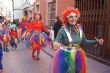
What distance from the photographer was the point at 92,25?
15.0m

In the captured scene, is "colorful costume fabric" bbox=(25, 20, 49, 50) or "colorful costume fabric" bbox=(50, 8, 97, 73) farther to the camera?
"colorful costume fabric" bbox=(25, 20, 49, 50)

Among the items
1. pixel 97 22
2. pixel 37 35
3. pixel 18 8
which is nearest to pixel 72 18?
pixel 37 35

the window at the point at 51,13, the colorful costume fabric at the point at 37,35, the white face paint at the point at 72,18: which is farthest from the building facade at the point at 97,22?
the window at the point at 51,13

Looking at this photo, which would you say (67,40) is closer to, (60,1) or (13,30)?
(13,30)

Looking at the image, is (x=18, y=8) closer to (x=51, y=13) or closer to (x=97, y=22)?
(x=51, y=13)

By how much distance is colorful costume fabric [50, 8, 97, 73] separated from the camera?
6.27m

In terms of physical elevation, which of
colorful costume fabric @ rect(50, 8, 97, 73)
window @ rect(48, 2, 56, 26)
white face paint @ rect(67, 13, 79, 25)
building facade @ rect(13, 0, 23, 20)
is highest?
building facade @ rect(13, 0, 23, 20)

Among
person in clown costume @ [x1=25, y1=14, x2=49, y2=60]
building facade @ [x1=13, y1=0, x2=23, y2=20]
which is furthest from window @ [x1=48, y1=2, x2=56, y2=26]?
building facade @ [x1=13, y1=0, x2=23, y2=20]

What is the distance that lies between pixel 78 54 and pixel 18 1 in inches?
1992

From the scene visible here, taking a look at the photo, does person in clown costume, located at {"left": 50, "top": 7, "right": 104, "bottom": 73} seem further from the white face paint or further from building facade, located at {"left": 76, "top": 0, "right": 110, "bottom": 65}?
building facade, located at {"left": 76, "top": 0, "right": 110, "bottom": 65}

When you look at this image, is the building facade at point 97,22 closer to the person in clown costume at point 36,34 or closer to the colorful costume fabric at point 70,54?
the person in clown costume at point 36,34

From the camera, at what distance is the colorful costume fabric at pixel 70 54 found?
627 cm

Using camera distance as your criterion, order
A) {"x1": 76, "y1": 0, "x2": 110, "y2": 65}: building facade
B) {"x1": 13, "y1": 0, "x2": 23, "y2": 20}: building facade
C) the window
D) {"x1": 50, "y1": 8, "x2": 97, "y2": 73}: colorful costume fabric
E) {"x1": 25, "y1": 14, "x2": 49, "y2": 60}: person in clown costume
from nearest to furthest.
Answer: {"x1": 50, "y1": 8, "x2": 97, "y2": 73}: colorful costume fabric, {"x1": 76, "y1": 0, "x2": 110, "y2": 65}: building facade, {"x1": 25, "y1": 14, "x2": 49, "y2": 60}: person in clown costume, the window, {"x1": 13, "y1": 0, "x2": 23, "y2": 20}: building facade

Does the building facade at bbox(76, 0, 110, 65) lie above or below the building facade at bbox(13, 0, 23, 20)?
below
